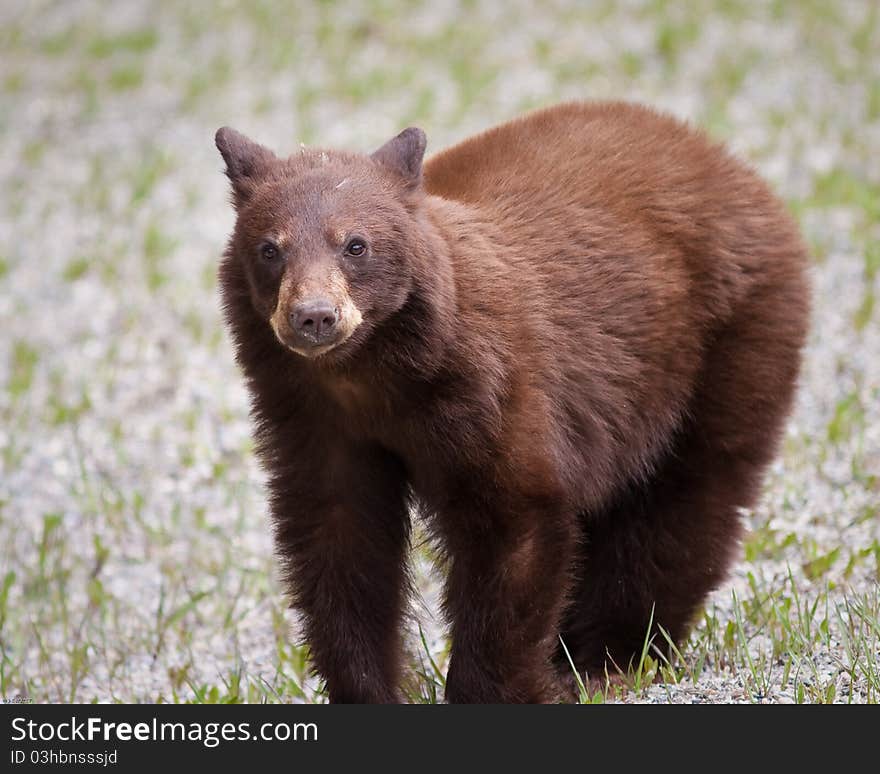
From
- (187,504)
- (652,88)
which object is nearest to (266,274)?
(187,504)

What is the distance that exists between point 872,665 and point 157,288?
21.7 feet

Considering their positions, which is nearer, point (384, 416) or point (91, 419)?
point (384, 416)

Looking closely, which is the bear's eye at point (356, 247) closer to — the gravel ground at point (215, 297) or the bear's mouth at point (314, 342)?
the bear's mouth at point (314, 342)

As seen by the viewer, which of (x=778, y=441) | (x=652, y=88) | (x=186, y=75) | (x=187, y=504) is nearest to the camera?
(x=778, y=441)

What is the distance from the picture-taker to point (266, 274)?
4180 mm

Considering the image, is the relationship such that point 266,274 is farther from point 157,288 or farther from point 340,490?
point 157,288

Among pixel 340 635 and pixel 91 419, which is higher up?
pixel 340 635

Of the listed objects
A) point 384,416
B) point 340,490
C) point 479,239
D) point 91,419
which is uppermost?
point 479,239

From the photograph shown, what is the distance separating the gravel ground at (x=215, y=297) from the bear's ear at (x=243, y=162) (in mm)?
1801

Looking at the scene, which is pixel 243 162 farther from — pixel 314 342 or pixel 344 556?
pixel 344 556

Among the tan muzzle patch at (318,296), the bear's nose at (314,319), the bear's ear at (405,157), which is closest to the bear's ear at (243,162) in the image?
the bear's ear at (405,157)

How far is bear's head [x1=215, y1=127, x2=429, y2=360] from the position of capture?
400 centimetres

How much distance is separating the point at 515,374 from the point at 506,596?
680 mm

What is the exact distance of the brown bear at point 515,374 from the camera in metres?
4.26
